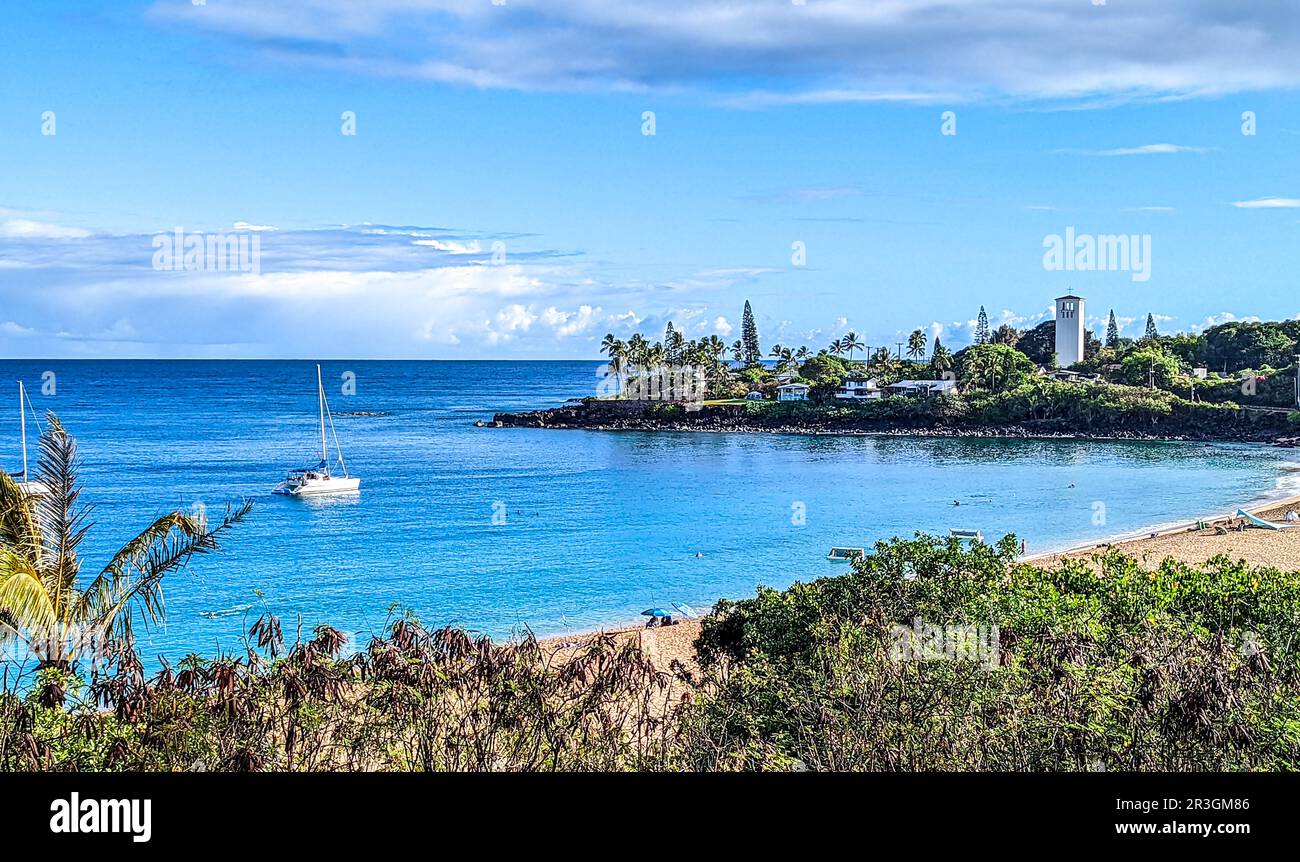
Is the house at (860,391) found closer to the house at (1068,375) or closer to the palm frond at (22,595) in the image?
the house at (1068,375)

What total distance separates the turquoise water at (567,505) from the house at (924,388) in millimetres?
12238

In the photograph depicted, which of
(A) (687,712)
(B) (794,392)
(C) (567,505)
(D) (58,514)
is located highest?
(D) (58,514)

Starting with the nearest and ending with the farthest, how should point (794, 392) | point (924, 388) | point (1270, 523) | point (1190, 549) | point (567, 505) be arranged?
point (1190, 549), point (1270, 523), point (567, 505), point (924, 388), point (794, 392)

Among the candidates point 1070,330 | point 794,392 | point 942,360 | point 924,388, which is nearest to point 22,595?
point 924,388

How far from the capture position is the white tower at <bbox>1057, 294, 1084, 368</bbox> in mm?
100125

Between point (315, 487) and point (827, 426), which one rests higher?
point (827, 426)

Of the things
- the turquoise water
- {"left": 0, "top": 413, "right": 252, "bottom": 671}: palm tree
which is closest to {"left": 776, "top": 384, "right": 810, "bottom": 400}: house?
the turquoise water

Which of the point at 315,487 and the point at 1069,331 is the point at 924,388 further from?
the point at 315,487

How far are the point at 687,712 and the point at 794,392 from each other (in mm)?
85849

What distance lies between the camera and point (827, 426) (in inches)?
3332

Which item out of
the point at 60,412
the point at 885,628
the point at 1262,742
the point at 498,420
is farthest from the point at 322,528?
the point at 60,412

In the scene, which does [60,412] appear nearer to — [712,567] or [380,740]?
[712,567]

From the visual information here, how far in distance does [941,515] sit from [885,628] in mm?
33077
